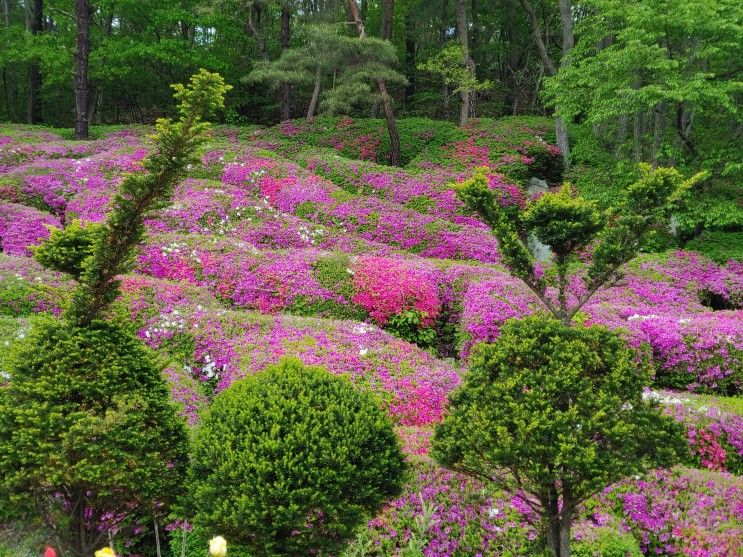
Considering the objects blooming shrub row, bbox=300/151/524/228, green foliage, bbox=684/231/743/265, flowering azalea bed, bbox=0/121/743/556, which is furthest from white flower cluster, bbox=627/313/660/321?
blooming shrub row, bbox=300/151/524/228

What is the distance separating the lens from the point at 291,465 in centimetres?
362

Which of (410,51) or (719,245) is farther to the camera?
(410,51)

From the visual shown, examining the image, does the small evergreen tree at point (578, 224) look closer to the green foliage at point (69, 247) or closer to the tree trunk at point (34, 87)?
the green foliage at point (69, 247)

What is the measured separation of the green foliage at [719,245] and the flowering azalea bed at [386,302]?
394 mm

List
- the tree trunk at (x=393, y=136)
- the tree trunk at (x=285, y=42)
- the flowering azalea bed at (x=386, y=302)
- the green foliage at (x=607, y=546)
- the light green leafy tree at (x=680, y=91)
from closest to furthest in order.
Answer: the green foliage at (x=607, y=546), the flowering azalea bed at (x=386, y=302), the light green leafy tree at (x=680, y=91), the tree trunk at (x=393, y=136), the tree trunk at (x=285, y=42)

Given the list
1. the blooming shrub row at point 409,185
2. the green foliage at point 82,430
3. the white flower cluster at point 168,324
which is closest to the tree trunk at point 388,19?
the blooming shrub row at point 409,185

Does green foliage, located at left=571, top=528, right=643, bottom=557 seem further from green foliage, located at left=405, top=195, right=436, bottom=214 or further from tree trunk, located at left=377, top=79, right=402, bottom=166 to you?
tree trunk, located at left=377, top=79, right=402, bottom=166

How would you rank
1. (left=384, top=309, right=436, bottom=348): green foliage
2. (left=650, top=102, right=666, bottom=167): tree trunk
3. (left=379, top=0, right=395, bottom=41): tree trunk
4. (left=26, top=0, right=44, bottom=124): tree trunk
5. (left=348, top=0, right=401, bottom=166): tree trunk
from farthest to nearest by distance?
(left=26, top=0, right=44, bottom=124): tree trunk
(left=379, top=0, right=395, bottom=41): tree trunk
(left=348, top=0, right=401, bottom=166): tree trunk
(left=650, top=102, right=666, bottom=167): tree trunk
(left=384, top=309, right=436, bottom=348): green foliage

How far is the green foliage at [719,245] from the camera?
43.4 ft

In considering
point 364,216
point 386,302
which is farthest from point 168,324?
point 364,216

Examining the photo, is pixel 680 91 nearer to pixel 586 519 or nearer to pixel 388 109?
pixel 388 109

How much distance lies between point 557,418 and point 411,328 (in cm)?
671

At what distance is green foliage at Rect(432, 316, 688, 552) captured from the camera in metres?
3.51

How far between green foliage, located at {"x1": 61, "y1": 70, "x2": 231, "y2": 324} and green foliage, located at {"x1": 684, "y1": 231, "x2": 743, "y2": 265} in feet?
44.3
